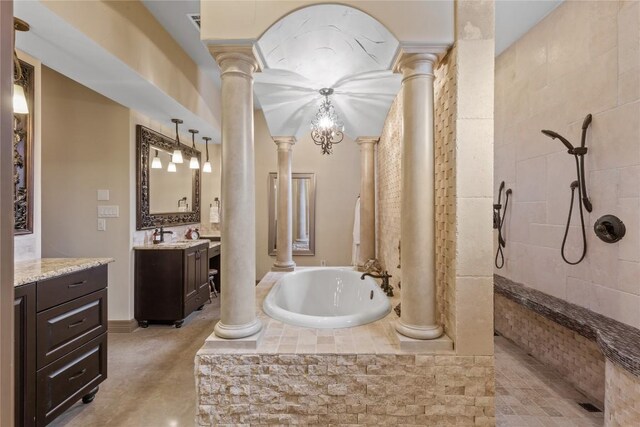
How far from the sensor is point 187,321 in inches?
134

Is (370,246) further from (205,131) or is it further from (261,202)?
(205,131)

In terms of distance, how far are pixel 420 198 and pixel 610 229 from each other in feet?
4.26

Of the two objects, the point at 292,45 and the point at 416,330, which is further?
the point at 292,45

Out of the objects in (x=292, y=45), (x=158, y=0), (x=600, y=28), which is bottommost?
(x=292, y=45)

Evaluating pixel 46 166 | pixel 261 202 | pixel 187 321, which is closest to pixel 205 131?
pixel 261 202

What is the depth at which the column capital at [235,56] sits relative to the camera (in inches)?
60.1

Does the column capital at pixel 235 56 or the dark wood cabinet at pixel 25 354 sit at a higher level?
the column capital at pixel 235 56

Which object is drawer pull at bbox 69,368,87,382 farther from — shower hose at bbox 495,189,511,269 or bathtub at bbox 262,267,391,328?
shower hose at bbox 495,189,511,269

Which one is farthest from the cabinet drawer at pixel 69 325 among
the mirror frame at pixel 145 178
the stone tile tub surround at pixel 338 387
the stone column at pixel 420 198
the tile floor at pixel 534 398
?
the tile floor at pixel 534 398

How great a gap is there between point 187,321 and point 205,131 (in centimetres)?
241

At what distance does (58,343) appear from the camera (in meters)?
1.72

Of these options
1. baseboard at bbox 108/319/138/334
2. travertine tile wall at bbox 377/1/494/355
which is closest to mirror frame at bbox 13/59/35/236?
baseboard at bbox 108/319/138/334

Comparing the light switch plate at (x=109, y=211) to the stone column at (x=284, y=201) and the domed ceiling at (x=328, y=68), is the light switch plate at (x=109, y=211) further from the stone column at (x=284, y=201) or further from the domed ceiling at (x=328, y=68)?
the domed ceiling at (x=328, y=68)

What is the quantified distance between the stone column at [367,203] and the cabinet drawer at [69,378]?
244 cm
